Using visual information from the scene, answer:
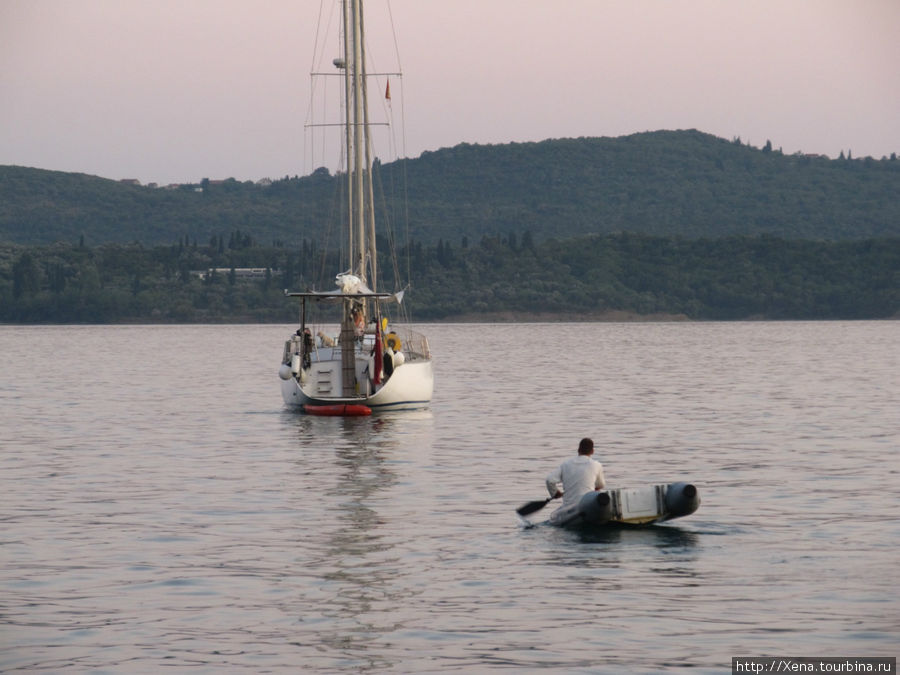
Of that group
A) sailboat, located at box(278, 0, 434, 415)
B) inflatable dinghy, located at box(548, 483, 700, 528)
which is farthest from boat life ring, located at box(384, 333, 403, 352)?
inflatable dinghy, located at box(548, 483, 700, 528)

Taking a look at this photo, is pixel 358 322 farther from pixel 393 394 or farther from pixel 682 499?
pixel 682 499

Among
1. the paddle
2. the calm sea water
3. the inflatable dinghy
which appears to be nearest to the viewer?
the calm sea water

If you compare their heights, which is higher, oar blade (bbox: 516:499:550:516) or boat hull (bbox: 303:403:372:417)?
oar blade (bbox: 516:499:550:516)

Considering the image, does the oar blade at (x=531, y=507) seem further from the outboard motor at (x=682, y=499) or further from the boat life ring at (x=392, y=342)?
the boat life ring at (x=392, y=342)

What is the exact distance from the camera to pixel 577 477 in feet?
74.7

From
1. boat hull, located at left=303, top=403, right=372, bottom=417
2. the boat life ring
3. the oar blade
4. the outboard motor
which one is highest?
the boat life ring

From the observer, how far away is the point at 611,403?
5972 centimetres

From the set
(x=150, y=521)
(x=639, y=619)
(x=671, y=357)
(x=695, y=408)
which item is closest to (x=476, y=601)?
(x=639, y=619)

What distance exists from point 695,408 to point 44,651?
42.9 metres

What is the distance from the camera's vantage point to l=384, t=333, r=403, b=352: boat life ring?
47.0 metres

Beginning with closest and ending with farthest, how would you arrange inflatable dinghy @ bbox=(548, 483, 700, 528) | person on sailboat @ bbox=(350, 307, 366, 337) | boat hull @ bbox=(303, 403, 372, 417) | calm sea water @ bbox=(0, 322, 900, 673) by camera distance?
calm sea water @ bbox=(0, 322, 900, 673), inflatable dinghy @ bbox=(548, 483, 700, 528), boat hull @ bbox=(303, 403, 372, 417), person on sailboat @ bbox=(350, 307, 366, 337)

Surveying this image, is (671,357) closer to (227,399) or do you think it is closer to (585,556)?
(227,399)

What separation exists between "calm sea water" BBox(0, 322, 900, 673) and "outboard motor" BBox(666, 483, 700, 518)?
432 mm

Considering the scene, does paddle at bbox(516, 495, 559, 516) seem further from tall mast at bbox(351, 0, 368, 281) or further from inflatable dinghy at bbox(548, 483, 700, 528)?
tall mast at bbox(351, 0, 368, 281)
